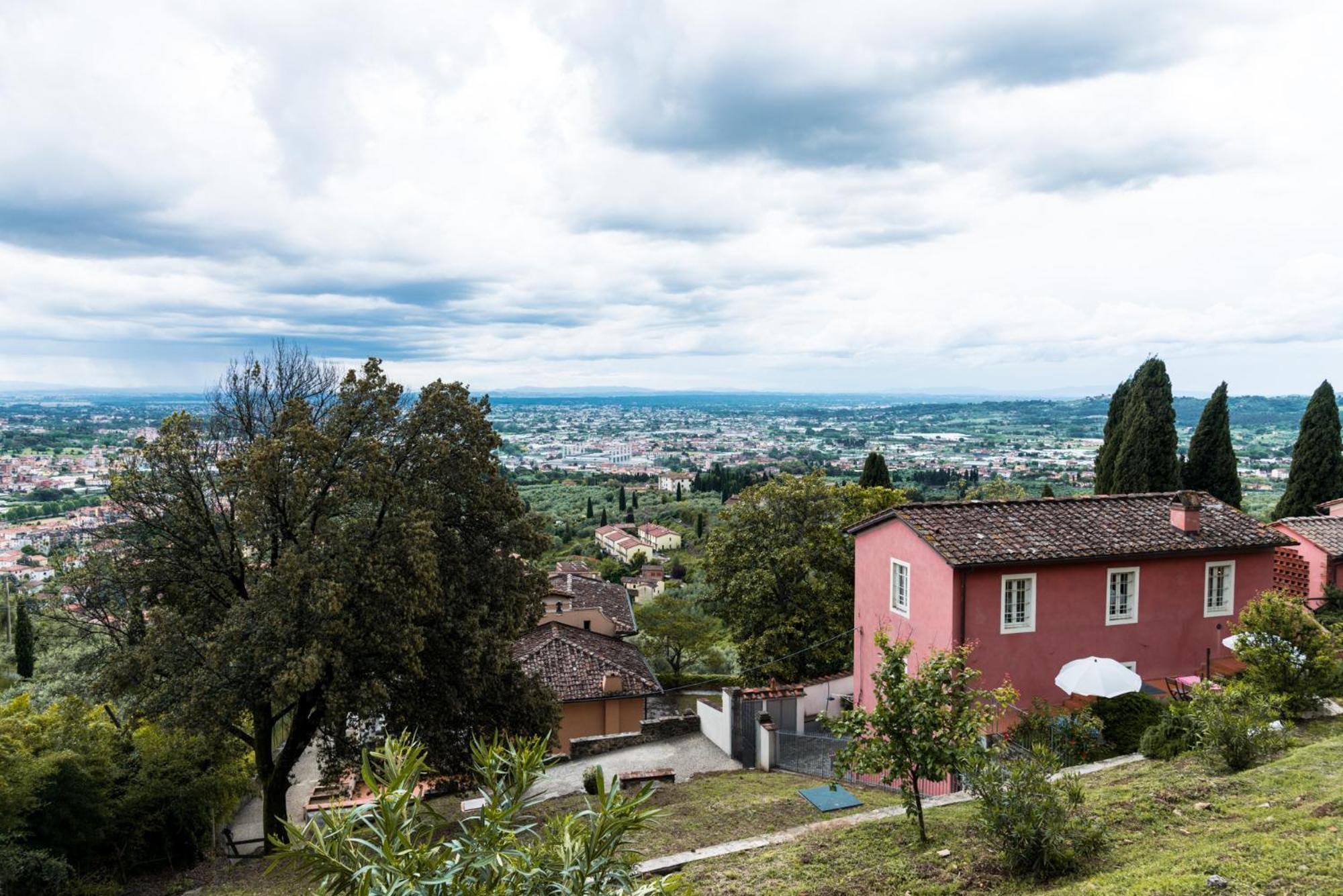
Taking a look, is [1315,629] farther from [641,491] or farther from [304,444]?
[641,491]

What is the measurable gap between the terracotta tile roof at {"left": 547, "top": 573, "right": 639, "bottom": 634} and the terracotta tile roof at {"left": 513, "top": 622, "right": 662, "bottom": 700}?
173 inches

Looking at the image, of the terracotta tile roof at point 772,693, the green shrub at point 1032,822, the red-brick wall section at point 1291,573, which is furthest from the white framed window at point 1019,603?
the red-brick wall section at point 1291,573

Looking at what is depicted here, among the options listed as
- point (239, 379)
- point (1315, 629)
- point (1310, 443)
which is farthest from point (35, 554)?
point (1310, 443)

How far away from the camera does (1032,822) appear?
7961 millimetres

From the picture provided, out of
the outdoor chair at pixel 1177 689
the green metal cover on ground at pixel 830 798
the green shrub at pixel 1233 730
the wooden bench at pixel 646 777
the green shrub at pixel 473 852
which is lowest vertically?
the wooden bench at pixel 646 777

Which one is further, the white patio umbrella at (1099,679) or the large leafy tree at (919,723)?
the white patio umbrella at (1099,679)

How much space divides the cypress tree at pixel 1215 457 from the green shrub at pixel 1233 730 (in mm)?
30338

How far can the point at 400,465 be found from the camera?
15.6 metres

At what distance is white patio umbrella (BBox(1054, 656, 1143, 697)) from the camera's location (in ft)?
45.2

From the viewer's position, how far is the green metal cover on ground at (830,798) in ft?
42.0

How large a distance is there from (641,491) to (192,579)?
12377 cm

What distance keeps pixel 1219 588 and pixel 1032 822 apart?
515 inches

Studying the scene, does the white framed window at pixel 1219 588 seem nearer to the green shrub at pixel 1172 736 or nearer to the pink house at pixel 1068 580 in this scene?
the pink house at pixel 1068 580

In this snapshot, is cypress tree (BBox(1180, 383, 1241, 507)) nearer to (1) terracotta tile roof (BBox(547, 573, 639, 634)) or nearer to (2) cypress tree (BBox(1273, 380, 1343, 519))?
(2) cypress tree (BBox(1273, 380, 1343, 519))
